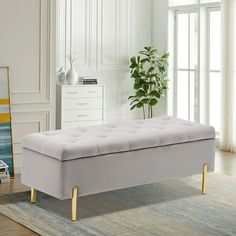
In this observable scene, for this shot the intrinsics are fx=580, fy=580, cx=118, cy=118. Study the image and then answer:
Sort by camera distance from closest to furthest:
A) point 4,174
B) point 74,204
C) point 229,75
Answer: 1. point 74,204
2. point 4,174
3. point 229,75

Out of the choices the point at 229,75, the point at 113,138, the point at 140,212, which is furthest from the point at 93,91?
the point at 140,212

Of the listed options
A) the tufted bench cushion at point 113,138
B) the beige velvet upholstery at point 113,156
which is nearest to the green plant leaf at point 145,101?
the tufted bench cushion at point 113,138

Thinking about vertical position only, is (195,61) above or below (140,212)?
above

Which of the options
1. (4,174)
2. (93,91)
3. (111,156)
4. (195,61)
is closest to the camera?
(111,156)

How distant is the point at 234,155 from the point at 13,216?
12.0 ft

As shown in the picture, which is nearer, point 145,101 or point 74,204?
point 74,204

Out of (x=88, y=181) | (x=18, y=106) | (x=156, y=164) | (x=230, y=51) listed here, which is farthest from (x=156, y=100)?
(x=88, y=181)

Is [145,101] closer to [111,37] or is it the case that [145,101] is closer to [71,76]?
[111,37]

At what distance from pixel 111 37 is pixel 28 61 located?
7.56 ft

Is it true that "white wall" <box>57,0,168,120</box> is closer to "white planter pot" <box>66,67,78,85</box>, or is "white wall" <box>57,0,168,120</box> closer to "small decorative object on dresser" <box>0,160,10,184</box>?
"white planter pot" <box>66,67,78,85</box>

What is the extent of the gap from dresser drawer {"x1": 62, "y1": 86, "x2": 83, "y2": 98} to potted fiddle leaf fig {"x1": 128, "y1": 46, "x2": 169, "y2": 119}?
100cm

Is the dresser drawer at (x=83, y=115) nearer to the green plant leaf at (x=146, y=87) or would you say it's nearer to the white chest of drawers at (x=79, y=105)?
the white chest of drawers at (x=79, y=105)

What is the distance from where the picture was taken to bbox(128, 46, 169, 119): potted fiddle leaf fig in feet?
27.4

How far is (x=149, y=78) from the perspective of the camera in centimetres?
866
